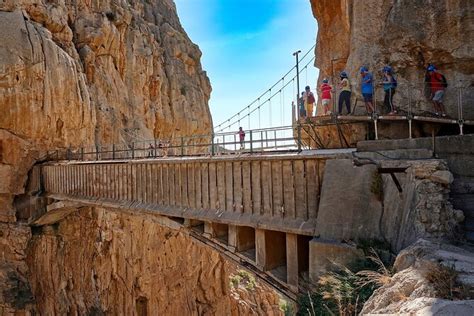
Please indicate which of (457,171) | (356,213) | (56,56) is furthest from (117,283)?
(457,171)

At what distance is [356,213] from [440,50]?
5341 millimetres

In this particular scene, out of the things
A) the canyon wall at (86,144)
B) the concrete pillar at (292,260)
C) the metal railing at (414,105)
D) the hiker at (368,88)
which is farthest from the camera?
the canyon wall at (86,144)

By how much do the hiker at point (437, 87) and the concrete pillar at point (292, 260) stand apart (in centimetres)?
463

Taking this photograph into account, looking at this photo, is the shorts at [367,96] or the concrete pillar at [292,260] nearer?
the concrete pillar at [292,260]

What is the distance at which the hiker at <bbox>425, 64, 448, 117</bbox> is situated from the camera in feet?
27.6

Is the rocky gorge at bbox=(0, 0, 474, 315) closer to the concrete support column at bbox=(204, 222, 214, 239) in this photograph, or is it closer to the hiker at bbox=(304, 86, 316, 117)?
the hiker at bbox=(304, 86, 316, 117)

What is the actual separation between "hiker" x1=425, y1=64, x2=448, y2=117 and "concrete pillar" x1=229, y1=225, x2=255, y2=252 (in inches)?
223

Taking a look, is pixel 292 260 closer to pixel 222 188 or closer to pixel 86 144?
pixel 222 188

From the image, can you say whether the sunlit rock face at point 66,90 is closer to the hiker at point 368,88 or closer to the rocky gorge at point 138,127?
the rocky gorge at point 138,127

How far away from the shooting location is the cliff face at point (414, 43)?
8477mm

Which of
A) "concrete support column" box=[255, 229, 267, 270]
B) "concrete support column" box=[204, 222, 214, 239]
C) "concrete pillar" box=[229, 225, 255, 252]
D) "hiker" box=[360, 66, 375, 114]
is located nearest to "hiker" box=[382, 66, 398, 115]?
"hiker" box=[360, 66, 375, 114]

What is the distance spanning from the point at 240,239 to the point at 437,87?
20.5 ft

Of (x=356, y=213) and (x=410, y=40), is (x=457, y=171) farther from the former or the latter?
(x=410, y=40)

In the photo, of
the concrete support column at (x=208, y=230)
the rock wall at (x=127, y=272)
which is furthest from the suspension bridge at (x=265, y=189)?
the rock wall at (x=127, y=272)
